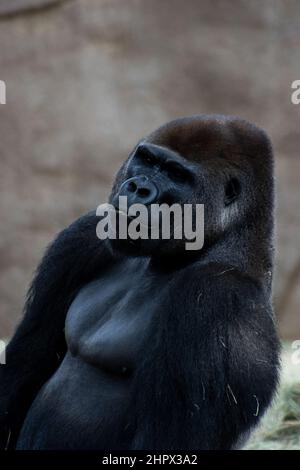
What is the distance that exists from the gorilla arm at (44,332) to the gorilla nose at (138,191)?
0.50 meters

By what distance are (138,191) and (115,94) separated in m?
4.20

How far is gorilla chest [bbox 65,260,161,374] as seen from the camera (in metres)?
3.43

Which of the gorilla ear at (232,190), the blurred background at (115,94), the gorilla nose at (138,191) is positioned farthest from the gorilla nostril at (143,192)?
the blurred background at (115,94)

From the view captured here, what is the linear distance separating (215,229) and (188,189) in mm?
159

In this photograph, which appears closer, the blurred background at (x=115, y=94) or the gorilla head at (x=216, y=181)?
the gorilla head at (x=216, y=181)

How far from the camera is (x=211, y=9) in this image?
7402 millimetres

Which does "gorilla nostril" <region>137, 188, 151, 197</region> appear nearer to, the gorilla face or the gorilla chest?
the gorilla face

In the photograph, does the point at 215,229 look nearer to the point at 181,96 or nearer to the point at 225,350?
the point at 225,350

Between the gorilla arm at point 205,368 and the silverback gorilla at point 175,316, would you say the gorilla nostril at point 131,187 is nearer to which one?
the silverback gorilla at point 175,316

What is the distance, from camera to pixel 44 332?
3893 millimetres

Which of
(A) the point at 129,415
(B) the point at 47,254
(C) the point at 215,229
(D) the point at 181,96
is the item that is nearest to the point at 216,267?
(C) the point at 215,229

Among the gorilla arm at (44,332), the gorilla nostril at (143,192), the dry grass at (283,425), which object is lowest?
the dry grass at (283,425)

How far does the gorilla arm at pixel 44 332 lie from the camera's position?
3.87m

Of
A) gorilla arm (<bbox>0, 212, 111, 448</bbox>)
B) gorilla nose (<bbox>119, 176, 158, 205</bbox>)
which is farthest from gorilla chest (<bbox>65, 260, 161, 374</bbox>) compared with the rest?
gorilla nose (<bbox>119, 176, 158, 205</bbox>)
